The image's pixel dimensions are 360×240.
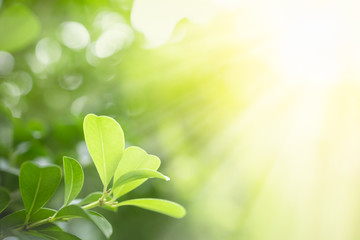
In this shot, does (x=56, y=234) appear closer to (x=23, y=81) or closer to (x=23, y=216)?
(x=23, y=216)

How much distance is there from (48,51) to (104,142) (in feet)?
3.72

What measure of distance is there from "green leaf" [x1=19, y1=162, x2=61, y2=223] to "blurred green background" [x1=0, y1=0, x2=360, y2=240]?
314mm

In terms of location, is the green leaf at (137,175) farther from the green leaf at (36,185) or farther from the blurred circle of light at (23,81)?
the blurred circle of light at (23,81)

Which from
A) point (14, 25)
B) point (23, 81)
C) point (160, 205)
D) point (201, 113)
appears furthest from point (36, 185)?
point (23, 81)

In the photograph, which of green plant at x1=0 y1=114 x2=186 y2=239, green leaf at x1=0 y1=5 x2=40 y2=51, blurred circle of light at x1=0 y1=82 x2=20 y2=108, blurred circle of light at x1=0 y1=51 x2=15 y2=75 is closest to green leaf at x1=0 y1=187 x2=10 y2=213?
green plant at x1=0 y1=114 x2=186 y2=239

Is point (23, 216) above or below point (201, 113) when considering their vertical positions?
below

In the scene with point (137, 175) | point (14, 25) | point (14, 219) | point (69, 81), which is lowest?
point (14, 219)

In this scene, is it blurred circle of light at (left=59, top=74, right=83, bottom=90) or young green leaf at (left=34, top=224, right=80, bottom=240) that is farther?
blurred circle of light at (left=59, top=74, right=83, bottom=90)

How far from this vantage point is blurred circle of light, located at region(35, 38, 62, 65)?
4.63 ft

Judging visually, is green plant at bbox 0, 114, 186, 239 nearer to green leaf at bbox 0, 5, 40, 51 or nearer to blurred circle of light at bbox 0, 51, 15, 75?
green leaf at bbox 0, 5, 40, 51

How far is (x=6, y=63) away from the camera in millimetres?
1196

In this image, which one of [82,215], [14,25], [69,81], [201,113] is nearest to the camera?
[82,215]

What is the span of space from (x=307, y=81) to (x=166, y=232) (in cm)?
100

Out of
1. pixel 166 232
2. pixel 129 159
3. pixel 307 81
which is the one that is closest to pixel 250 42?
pixel 307 81
